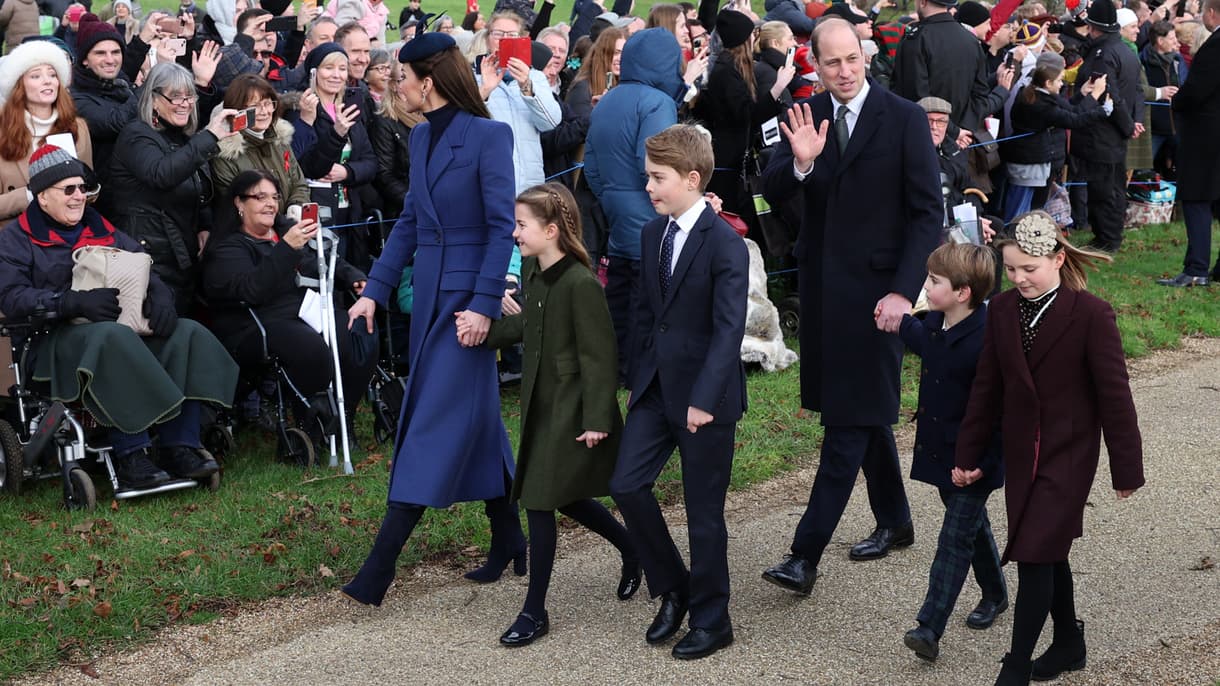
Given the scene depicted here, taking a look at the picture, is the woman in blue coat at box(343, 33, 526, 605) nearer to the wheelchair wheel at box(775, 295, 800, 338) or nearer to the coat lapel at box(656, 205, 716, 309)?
the coat lapel at box(656, 205, 716, 309)

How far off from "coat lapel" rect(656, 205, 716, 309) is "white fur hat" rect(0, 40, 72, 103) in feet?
14.2

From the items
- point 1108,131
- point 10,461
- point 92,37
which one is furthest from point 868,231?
point 1108,131

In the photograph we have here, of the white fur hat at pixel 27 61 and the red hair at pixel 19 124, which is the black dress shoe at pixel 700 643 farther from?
the white fur hat at pixel 27 61

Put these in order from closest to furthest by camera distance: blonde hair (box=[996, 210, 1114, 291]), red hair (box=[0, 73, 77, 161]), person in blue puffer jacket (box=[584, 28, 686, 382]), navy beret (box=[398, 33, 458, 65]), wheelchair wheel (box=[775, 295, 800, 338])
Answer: blonde hair (box=[996, 210, 1114, 291]) < navy beret (box=[398, 33, 458, 65]) < red hair (box=[0, 73, 77, 161]) < person in blue puffer jacket (box=[584, 28, 686, 382]) < wheelchair wheel (box=[775, 295, 800, 338])

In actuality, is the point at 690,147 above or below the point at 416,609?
above

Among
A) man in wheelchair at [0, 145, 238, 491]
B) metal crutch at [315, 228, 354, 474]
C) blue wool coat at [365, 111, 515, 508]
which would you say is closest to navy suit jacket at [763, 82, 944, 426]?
blue wool coat at [365, 111, 515, 508]

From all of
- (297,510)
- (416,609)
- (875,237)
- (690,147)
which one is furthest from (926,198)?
(297,510)

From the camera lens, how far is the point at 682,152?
5.17 metres

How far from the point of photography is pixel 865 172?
5746mm

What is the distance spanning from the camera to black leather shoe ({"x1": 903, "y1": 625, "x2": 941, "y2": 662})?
507 centimetres

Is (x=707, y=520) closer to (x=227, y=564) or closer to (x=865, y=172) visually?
(x=865, y=172)

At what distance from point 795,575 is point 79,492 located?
3548mm

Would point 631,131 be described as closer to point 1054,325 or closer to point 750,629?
point 750,629

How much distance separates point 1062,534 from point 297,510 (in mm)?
3654
